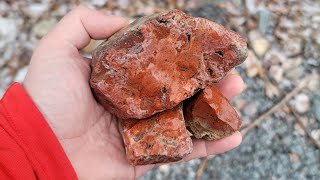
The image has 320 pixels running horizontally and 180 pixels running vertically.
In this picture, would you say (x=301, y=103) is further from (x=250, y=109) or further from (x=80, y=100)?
(x=80, y=100)

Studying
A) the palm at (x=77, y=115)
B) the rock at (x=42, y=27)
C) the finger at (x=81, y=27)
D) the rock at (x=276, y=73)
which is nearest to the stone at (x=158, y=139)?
the palm at (x=77, y=115)

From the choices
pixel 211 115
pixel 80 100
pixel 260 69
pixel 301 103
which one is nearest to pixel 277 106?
pixel 301 103

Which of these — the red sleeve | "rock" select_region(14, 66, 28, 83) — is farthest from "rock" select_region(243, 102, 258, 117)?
"rock" select_region(14, 66, 28, 83)

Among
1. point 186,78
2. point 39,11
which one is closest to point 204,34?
point 186,78

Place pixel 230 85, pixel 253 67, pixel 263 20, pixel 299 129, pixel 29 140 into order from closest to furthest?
pixel 29 140 → pixel 230 85 → pixel 299 129 → pixel 253 67 → pixel 263 20

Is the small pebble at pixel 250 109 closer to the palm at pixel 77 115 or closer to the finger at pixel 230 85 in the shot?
the finger at pixel 230 85

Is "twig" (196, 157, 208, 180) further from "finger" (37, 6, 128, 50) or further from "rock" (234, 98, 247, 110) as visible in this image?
"finger" (37, 6, 128, 50)
